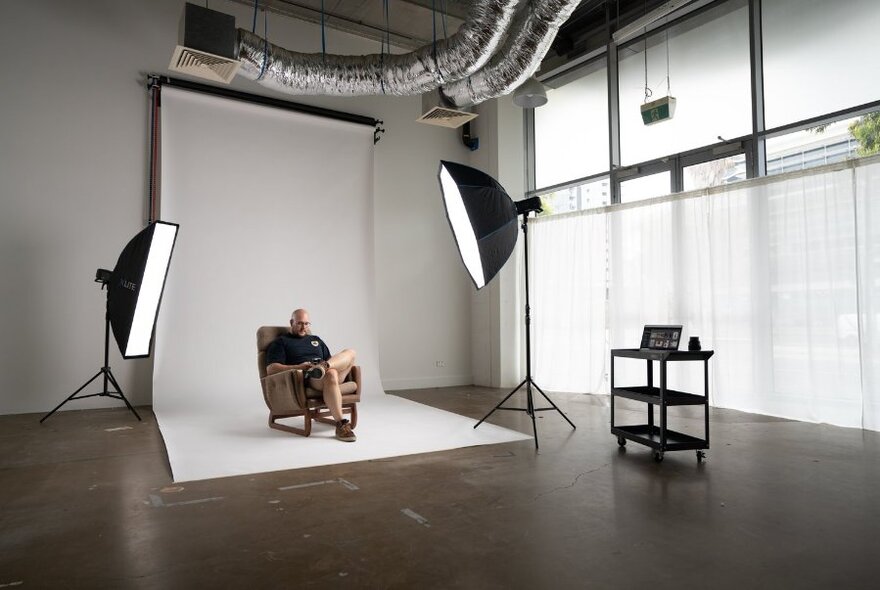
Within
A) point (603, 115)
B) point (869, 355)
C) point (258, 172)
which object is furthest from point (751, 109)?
point (258, 172)

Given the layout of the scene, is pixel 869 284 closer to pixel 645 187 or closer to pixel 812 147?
pixel 812 147

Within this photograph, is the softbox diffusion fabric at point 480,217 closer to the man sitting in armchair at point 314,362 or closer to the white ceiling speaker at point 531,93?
the man sitting in armchair at point 314,362

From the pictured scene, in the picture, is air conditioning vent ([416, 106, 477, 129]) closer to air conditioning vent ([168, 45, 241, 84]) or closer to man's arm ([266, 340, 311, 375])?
air conditioning vent ([168, 45, 241, 84])

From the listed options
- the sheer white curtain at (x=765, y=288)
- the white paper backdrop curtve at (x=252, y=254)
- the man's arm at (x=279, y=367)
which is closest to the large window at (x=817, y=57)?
the sheer white curtain at (x=765, y=288)

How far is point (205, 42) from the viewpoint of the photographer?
413 centimetres

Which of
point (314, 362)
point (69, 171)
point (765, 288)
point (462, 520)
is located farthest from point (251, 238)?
point (765, 288)

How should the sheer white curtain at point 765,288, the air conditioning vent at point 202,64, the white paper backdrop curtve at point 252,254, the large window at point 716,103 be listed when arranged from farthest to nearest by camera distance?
1. the white paper backdrop curtve at point 252,254
2. the large window at point 716,103
3. the sheer white curtain at point 765,288
4. the air conditioning vent at point 202,64

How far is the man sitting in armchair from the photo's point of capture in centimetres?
409

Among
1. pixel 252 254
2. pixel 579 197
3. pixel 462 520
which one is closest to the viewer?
pixel 462 520

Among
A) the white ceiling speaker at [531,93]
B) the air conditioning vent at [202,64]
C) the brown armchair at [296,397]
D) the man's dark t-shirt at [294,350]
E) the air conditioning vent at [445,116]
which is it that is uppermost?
the white ceiling speaker at [531,93]

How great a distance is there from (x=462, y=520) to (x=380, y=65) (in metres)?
4.32

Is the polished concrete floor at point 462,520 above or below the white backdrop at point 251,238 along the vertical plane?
below

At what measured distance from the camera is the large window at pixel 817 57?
4.40 meters

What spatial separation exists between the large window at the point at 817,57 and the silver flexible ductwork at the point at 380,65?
97.8 inches
